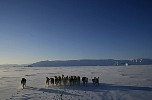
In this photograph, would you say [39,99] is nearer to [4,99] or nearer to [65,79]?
[4,99]

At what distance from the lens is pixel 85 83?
24.4m

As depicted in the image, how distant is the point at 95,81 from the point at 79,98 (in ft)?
26.8

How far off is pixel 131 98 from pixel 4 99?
9.13 metres

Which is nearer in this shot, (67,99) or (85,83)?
(67,99)

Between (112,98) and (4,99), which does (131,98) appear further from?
(4,99)

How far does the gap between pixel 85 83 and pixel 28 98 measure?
958 cm

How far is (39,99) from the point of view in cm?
1543

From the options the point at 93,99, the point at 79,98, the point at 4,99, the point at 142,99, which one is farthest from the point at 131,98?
the point at 4,99

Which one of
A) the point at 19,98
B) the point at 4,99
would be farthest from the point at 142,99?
the point at 4,99

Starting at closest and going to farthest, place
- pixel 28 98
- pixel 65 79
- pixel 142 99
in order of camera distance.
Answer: pixel 142 99 → pixel 28 98 → pixel 65 79

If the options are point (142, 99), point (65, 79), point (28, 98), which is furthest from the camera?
point (65, 79)

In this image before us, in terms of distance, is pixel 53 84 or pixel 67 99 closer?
pixel 67 99

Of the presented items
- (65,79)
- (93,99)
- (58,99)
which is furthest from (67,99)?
(65,79)

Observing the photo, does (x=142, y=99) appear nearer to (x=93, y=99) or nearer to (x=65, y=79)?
(x=93, y=99)
